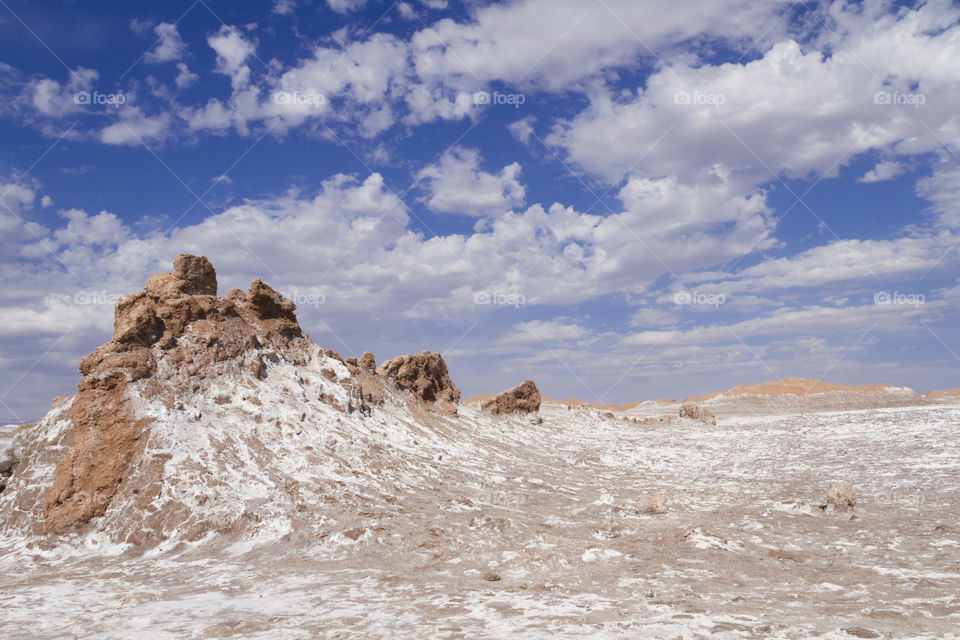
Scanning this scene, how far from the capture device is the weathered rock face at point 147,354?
519 inches

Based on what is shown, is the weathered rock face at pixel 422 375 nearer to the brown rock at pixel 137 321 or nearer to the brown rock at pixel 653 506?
the brown rock at pixel 137 321

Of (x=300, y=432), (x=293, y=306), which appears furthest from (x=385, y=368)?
(x=300, y=432)

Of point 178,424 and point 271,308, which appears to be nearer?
point 178,424

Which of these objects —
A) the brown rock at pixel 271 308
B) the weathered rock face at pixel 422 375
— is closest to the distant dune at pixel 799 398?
the weathered rock face at pixel 422 375

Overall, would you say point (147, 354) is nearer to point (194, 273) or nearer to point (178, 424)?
point (178, 424)

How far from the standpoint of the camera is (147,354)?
624 inches

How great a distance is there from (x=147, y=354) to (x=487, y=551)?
1107 cm

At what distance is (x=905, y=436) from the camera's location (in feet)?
75.3

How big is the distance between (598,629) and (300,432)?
1161cm

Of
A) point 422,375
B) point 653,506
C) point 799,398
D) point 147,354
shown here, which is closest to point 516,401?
point 422,375

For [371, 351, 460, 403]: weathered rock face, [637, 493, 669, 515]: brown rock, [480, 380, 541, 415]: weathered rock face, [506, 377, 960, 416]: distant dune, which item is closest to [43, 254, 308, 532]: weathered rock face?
[371, 351, 460, 403]: weathered rock face

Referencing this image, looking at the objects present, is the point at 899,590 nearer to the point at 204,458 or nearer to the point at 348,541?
the point at 348,541

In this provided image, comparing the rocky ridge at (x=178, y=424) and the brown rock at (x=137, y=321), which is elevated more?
the brown rock at (x=137, y=321)

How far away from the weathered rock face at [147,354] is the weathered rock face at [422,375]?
6753mm
